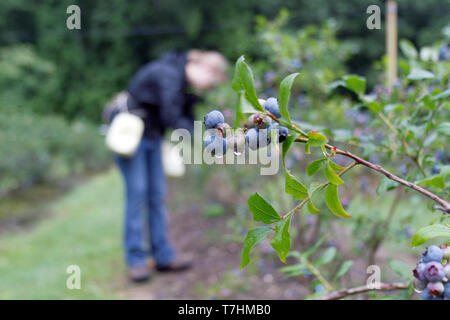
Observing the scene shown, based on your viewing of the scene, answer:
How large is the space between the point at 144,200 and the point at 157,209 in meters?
0.11

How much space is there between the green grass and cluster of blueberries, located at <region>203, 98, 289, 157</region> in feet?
7.44

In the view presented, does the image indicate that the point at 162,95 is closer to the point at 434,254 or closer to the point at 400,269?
the point at 400,269

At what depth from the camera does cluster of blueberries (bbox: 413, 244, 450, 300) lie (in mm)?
574

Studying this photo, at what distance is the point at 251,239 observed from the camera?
2.09 feet

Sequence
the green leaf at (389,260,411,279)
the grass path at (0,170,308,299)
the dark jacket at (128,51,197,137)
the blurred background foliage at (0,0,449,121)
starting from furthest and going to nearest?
the blurred background foliage at (0,0,449,121) < the dark jacket at (128,51,197,137) < the grass path at (0,170,308,299) < the green leaf at (389,260,411,279)

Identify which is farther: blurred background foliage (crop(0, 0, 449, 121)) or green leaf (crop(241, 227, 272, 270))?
blurred background foliage (crop(0, 0, 449, 121))

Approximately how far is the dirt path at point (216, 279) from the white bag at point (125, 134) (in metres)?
0.86

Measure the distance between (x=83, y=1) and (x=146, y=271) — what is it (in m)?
13.9

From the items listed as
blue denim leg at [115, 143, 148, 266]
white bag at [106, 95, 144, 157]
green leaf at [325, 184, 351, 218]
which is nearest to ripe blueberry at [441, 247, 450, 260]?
green leaf at [325, 184, 351, 218]

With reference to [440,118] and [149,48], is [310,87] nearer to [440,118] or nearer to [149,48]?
[440,118]

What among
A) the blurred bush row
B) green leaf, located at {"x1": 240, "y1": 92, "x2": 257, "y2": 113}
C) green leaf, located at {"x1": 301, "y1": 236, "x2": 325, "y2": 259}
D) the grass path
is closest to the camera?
green leaf, located at {"x1": 240, "y1": 92, "x2": 257, "y2": 113}

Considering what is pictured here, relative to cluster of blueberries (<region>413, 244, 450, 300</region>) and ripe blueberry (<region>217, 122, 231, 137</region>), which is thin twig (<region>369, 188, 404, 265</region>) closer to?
cluster of blueberries (<region>413, 244, 450, 300</region>)

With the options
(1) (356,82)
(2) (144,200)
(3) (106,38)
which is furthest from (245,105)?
(3) (106,38)

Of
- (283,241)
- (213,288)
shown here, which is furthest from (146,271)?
(283,241)
